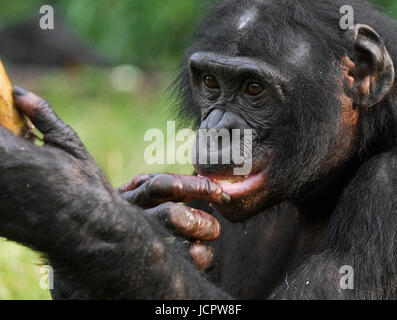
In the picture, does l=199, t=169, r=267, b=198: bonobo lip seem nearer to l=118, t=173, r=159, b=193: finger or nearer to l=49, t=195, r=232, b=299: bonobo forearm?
l=118, t=173, r=159, b=193: finger

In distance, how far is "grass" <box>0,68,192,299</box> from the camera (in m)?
6.77

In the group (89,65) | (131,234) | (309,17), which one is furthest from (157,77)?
(131,234)

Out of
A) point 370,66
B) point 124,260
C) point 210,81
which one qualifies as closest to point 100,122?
point 210,81

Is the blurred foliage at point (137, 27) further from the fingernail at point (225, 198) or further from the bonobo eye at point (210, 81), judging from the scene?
the fingernail at point (225, 198)

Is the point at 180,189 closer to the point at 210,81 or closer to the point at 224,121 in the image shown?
the point at 224,121

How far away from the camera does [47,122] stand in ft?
12.1

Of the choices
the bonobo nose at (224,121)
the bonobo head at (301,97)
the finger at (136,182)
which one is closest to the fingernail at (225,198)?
the bonobo head at (301,97)

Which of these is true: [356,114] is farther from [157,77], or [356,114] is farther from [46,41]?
[46,41]

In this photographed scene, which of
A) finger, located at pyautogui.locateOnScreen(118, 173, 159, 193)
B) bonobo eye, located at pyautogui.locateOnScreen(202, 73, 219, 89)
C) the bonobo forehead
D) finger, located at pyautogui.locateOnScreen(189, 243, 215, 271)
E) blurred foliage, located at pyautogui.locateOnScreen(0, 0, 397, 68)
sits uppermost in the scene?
blurred foliage, located at pyautogui.locateOnScreen(0, 0, 397, 68)

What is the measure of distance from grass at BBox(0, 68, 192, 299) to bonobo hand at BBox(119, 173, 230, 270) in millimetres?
1639

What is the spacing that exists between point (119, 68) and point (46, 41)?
270cm

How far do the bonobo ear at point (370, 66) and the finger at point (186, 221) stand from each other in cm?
122

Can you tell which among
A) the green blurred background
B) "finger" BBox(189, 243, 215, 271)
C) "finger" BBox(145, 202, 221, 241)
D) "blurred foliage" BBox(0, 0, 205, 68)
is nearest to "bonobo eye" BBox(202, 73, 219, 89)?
"finger" BBox(145, 202, 221, 241)
